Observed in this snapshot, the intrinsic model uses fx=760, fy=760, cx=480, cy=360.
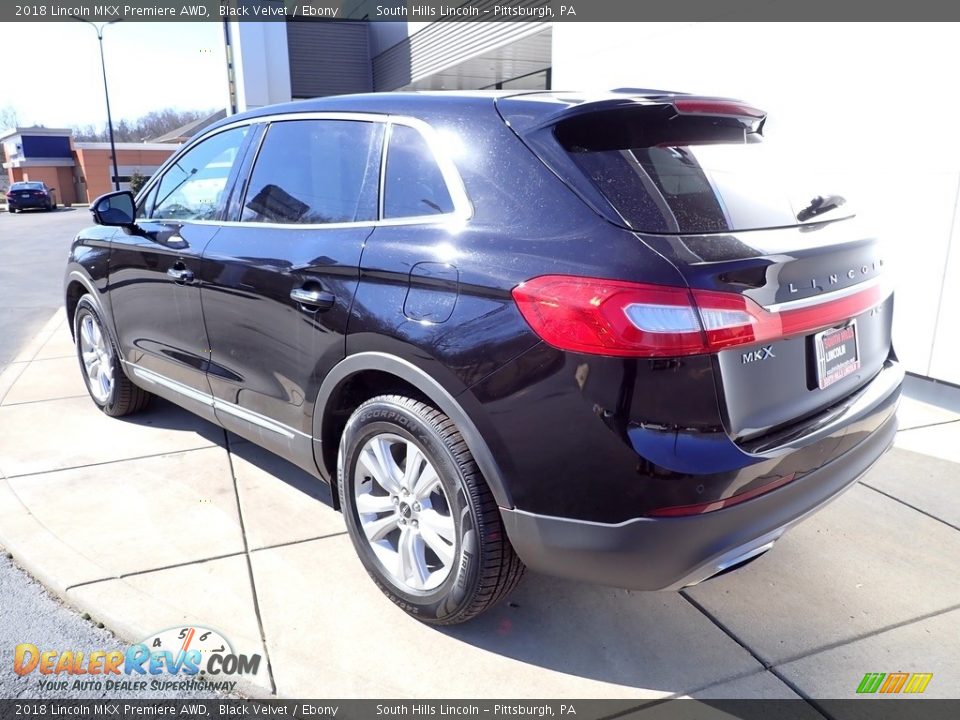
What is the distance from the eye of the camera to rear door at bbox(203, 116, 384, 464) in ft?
9.24

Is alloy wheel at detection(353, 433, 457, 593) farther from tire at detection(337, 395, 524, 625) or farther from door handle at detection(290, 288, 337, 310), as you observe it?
door handle at detection(290, 288, 337, 310)

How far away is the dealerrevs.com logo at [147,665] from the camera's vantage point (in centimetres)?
251

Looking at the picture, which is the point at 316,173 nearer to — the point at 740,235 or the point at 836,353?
the point at 740,235

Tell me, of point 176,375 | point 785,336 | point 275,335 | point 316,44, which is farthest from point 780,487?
point 316,44

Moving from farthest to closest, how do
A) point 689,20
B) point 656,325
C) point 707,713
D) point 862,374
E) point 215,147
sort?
point 689,20, point 215,147, point 862,374, point 707,713, point 656,325

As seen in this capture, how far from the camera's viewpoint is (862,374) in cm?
262

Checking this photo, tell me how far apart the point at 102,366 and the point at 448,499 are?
11.1 ft

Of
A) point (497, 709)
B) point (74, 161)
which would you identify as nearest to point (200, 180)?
point (497, 709)

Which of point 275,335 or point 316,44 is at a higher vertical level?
point 316,44

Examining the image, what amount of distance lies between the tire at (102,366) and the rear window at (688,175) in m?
3.45

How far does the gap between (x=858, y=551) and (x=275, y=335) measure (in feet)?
8.66

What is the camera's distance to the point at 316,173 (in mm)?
3094

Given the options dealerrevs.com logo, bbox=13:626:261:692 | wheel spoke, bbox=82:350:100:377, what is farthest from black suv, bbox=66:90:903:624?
wheel spoke, bbox=82:350:100:377

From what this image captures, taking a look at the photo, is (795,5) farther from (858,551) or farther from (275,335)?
(275,335)
